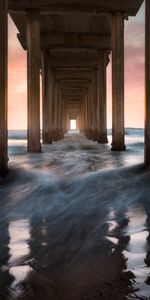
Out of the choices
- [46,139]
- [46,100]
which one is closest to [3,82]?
[46,100]

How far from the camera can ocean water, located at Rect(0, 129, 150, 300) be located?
2.65 metres

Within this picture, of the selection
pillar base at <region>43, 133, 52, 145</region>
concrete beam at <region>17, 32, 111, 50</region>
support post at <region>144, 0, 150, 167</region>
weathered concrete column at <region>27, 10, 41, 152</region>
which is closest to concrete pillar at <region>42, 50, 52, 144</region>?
pillar base at <region>43, 133, 52, 145</region>

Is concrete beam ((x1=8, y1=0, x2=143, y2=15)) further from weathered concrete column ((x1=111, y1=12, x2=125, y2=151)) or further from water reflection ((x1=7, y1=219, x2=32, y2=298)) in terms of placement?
water reflection ((x1=7, y1=219, x2=32, y2=298))

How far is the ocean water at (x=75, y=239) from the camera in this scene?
8.70 ft

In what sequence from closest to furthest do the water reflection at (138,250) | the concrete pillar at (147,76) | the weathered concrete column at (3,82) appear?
the water reflection at (138,250) → the weathered concrete column at (3,82) → the concrete pillar at (147,76)

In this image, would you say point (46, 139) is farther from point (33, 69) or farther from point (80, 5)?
point (80, 5)

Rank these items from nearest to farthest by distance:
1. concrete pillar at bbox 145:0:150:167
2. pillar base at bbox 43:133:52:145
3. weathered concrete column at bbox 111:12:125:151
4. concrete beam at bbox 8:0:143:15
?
concrete pillar at bbox 145:0:150:167
concrete beam at bbox 8:0:143:15
weathered concrete column at bbox 111:12:125:151
pillar base at bbox 43:133:52:145

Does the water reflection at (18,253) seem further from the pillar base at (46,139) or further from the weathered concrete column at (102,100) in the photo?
the weathered concrete column at (102,100)

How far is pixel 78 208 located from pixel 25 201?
100cm

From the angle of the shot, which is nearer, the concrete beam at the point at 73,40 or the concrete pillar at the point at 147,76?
the concrete pillar at the point at 147,76

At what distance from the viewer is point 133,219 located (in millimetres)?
4590

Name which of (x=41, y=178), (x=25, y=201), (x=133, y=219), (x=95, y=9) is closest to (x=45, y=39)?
(x=95, y=9)

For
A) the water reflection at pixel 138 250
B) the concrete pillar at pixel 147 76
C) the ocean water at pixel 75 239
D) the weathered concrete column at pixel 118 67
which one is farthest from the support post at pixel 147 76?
the weathered concrete column at pixel 118 67

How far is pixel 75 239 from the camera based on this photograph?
152 inches
